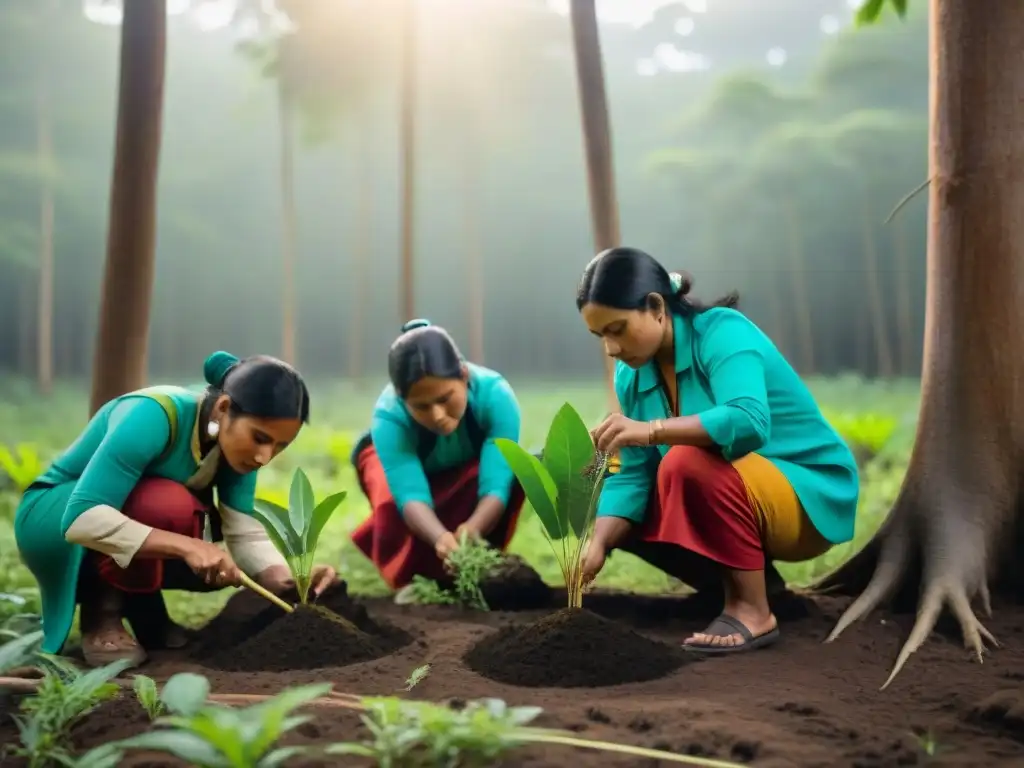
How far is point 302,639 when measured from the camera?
6.81ft

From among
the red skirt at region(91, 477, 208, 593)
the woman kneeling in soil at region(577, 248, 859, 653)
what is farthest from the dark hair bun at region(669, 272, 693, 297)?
the red skirt at region(91, 477, 208, 593)

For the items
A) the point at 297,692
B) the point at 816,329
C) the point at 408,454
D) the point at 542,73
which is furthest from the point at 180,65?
the point at 297,692

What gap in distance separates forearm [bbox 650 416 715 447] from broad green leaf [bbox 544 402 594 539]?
0.15m

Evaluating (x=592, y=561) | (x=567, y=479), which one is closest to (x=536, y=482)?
(x=567, y=479)

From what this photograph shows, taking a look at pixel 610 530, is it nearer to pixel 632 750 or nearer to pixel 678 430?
pixel 678 430

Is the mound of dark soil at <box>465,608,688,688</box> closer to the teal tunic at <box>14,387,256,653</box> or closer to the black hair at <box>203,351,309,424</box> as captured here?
the black hair at <box>203,351,309,424</box>

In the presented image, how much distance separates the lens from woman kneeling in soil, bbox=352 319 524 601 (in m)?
2.64

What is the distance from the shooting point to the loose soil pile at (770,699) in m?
1.38

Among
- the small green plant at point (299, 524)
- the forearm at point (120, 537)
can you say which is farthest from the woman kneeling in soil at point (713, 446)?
the forearm at point (120, 537)

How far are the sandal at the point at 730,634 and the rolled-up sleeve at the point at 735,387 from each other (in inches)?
15.4

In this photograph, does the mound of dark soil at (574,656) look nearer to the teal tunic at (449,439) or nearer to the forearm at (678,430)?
the forearm at (678,430)

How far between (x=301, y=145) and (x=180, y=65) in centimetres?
526

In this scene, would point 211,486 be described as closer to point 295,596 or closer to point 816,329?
point 295,596

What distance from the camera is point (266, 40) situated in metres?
10.6
